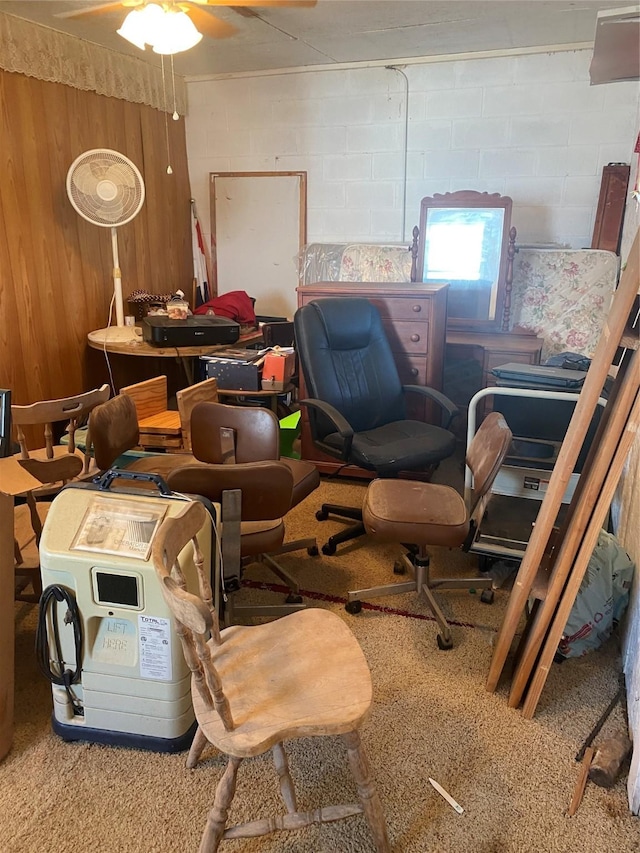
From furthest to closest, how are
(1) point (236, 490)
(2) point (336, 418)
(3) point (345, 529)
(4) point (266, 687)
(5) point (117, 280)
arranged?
1. (5) point (117, 280)
2. (3) point (345, 529)
3. (2) point (336, 418)
4. (1) point (236, 490)
5. (4) point (266, 687)

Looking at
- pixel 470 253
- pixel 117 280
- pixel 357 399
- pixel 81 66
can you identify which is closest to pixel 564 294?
pixel 470 253

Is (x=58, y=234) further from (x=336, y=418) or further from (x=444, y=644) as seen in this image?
(x=444, y=644)

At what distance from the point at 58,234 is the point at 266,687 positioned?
3.11 meters

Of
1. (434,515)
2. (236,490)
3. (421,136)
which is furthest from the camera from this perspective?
(421,136)

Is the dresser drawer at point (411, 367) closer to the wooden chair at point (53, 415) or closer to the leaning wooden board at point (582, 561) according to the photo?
the wooden chair at point (53, 415)

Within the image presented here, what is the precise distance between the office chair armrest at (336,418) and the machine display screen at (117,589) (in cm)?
121

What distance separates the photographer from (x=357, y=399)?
9.75 feet

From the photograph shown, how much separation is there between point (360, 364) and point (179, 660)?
175 centimetres

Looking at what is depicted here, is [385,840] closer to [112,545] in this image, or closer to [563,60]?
[112,545]

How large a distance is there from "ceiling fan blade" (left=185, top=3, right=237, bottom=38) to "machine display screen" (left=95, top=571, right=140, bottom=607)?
2.14 metres

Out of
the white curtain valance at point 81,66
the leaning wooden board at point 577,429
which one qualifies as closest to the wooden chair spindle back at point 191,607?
the leaning wooden board at point 577,429

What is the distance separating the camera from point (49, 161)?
348 centimetres

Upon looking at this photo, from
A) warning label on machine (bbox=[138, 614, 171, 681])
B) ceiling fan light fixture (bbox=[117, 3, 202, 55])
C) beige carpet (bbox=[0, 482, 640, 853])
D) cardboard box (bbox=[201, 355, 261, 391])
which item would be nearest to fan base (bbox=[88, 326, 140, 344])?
cardboard box (bbox=[201, 355, 261, 391])

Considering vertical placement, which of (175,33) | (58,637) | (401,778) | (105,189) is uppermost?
(175,33)
